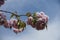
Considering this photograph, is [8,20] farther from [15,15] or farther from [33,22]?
[33,22]

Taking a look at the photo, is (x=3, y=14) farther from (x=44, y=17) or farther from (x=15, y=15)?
(x=44, y=17)

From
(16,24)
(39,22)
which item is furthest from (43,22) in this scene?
(16,24)

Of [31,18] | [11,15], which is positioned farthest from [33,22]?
[11,15]

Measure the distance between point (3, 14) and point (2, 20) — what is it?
0.12 ft

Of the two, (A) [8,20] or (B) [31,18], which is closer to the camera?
(B) [31,18]

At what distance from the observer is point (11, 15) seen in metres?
1.28

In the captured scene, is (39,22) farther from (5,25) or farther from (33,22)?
(5,25)

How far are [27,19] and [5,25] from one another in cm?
13

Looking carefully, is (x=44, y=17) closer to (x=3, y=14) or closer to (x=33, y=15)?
(x=33, y=15)

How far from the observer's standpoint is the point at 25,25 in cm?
125

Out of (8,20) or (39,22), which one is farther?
(8,20)

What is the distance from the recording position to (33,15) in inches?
48.2

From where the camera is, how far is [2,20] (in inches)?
49.6

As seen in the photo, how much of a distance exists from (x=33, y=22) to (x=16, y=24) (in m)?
0.11
